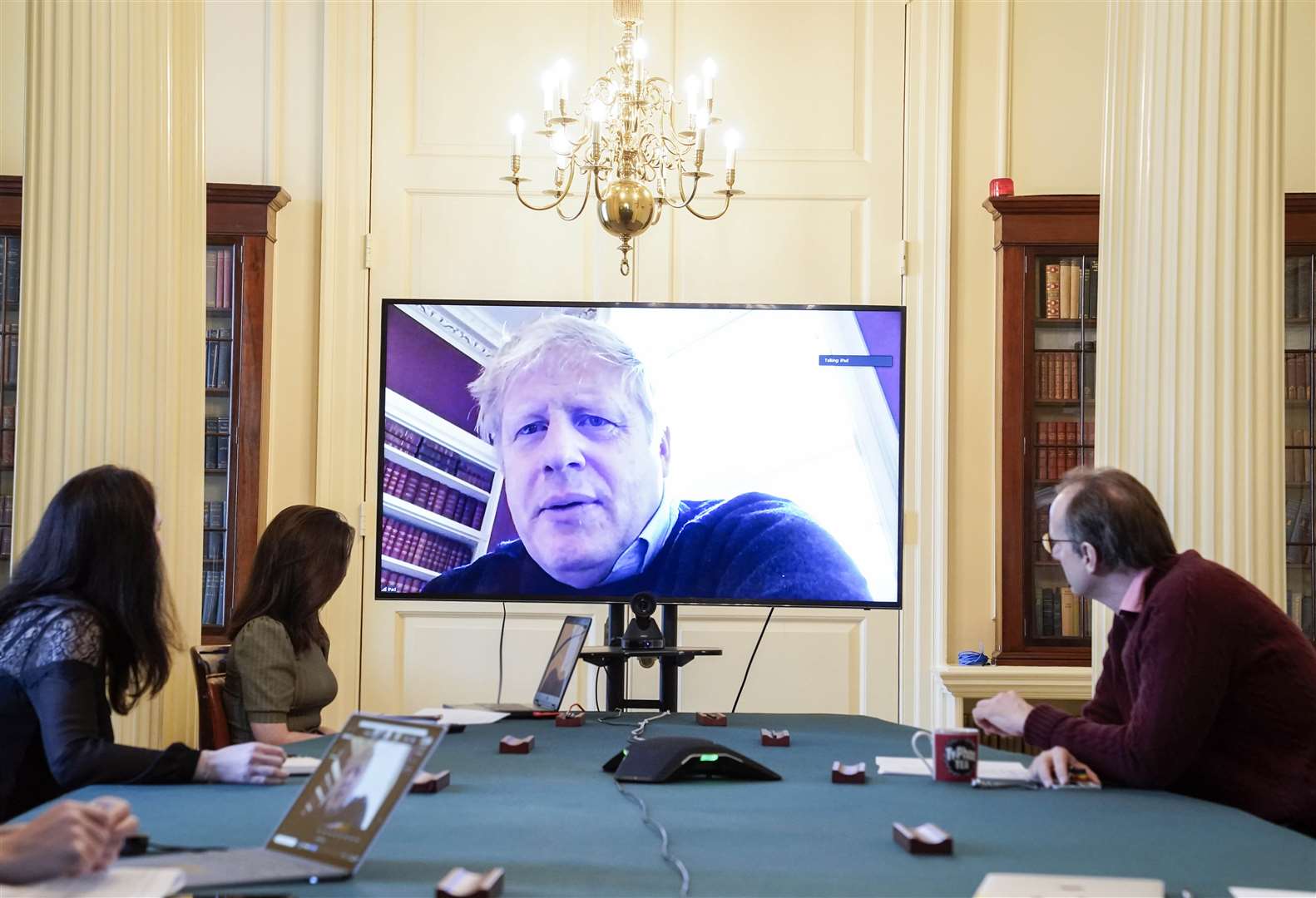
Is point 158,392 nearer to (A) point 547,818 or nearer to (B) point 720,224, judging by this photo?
(A) point 547,818

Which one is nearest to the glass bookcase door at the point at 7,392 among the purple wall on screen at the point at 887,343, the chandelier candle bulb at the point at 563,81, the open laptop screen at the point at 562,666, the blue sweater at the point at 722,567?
the blue sweater at the point at 722,567

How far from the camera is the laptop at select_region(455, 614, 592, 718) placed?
126 inches

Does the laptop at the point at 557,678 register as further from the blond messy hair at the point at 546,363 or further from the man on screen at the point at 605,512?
the blond messy hair at the point at 546,363

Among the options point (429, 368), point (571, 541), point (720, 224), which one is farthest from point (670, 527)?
point (720, 224)

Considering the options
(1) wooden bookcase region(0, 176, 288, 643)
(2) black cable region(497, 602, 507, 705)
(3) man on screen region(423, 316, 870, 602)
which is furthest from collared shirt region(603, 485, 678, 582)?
(1) wooden bookcase region(0, 176, 288, 643)

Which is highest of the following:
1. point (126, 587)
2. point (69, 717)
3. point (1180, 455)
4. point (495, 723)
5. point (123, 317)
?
point (123, 317)

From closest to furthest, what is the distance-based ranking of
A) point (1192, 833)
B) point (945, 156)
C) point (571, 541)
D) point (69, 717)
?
1. point (1192, 833)
2. point (69, 717)
3. point (571, 541)
4. point (945, 156)

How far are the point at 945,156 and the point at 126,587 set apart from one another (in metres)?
3.84

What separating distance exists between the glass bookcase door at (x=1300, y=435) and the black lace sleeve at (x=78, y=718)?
423 centimetres

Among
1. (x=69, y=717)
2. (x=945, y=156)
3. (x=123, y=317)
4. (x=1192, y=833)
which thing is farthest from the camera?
(x=945, y=156)

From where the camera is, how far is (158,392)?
3.13m

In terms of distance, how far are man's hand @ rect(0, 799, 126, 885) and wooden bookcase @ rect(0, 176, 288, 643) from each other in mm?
3584

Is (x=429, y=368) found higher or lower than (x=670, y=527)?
higher

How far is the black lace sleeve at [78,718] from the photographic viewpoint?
2117 mm
